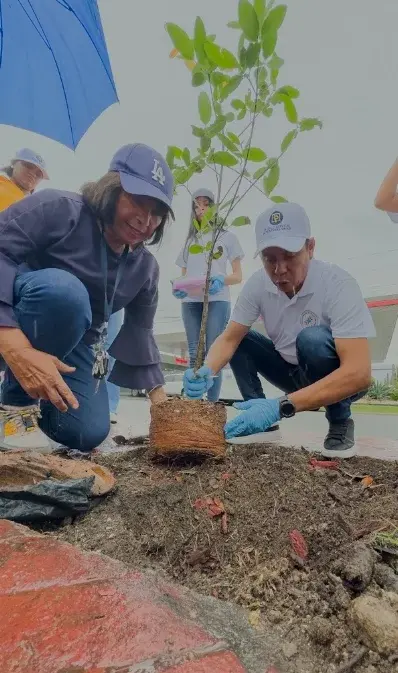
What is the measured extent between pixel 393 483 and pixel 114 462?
0.92 metres

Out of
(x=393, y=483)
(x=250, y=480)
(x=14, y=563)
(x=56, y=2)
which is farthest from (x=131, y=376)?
(x=56, y=2)

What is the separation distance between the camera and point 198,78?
149cm

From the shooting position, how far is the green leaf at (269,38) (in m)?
1.33

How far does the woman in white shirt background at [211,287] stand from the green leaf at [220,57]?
1.29m

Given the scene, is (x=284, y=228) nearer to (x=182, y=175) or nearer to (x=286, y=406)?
(x=182, y=175)

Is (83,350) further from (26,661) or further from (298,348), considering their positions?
(26,661)

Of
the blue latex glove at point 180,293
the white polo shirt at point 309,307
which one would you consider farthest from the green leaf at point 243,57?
the blue latex glove at point 180,293

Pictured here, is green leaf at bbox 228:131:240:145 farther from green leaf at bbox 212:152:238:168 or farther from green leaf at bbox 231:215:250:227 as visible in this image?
green leaf at bbox 231:215:250:227

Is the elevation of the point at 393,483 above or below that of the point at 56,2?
below

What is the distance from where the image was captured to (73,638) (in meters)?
0.59

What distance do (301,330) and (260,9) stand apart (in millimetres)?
1138

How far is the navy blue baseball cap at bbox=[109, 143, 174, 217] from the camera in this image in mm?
1531

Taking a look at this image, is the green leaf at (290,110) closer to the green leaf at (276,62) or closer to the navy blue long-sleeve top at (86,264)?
the green leaf at (276,62)

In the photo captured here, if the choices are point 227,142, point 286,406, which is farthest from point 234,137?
point 286,406
